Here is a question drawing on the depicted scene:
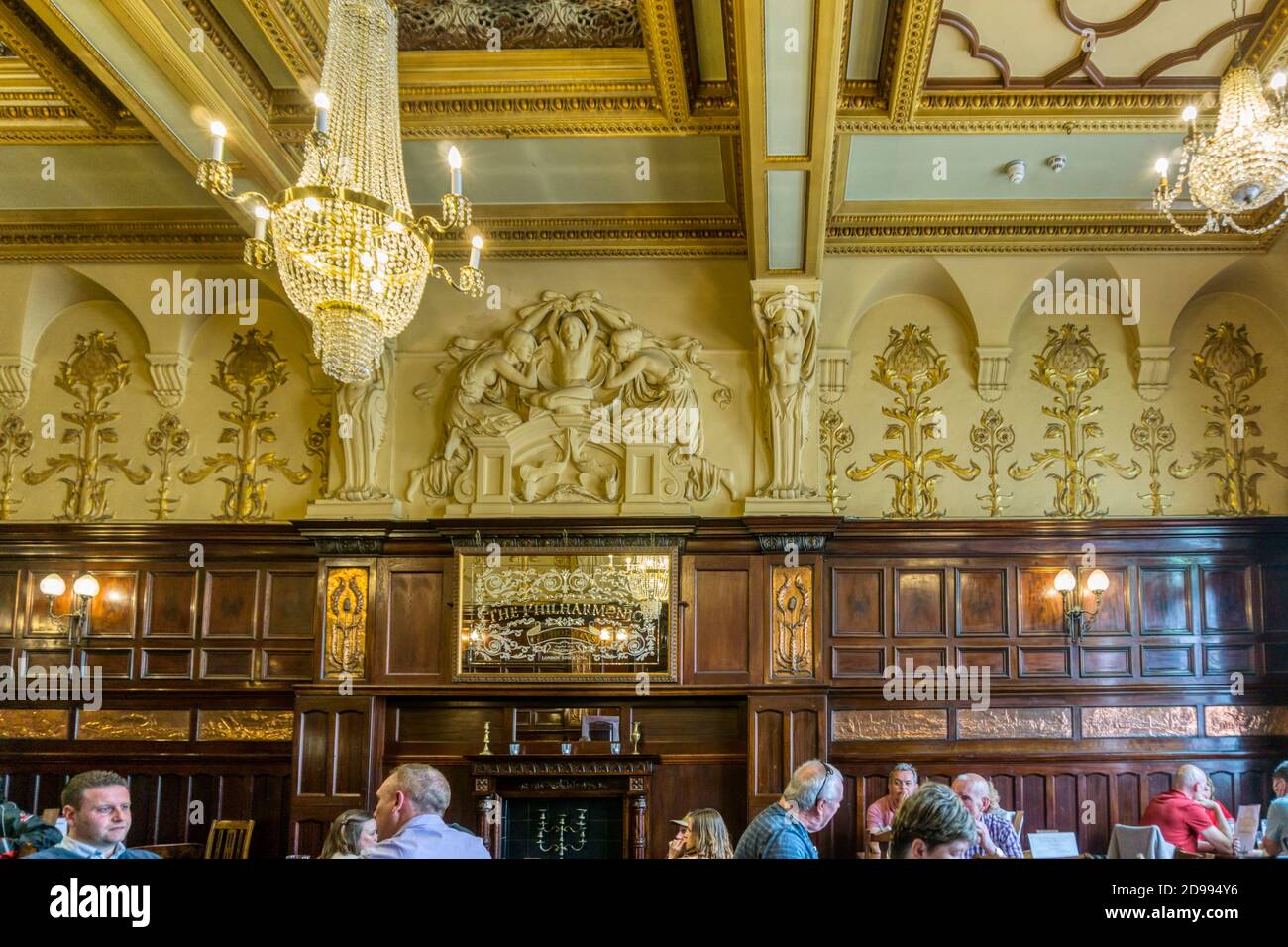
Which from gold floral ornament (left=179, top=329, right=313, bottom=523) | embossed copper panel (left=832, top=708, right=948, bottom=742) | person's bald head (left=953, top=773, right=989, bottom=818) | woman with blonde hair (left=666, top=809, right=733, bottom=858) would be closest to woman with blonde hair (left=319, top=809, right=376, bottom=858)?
woman with blonde hair (left=666, top=809, right=733, bottom=858)

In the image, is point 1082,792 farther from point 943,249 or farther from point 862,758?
point 943,249

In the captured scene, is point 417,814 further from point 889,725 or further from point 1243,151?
point 889,725

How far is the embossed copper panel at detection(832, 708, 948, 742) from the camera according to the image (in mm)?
8805

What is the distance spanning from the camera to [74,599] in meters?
9.38

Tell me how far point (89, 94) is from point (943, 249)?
671cm

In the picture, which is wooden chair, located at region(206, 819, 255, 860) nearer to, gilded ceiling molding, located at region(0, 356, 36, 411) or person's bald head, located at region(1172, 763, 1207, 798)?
gilded ceiling molding, located at region(0, 356, 36, 411)

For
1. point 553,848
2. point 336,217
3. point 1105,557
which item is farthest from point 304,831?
point 1105,557

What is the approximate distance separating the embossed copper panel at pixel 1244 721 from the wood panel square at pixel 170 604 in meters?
8.53

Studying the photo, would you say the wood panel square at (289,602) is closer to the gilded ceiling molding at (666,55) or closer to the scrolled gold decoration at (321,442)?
the scrolled gold decoration at (321,442)

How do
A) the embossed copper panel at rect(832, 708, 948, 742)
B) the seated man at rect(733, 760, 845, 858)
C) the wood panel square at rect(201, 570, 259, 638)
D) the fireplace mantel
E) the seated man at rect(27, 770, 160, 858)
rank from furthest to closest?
the wood panel square at rect(201, 570, 259, 638) < the embossed copper panel at rect(832, 708, 948, 742) < the fireplace mantel < the seated man at rect(733, 760, 845, 858) < the seated man at rect(27, 770, 160, 858)

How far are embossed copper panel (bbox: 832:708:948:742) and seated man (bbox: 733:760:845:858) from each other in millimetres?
4932

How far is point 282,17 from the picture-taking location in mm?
6570

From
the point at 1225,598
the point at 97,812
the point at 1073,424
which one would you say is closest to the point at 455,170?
the point at 97,812

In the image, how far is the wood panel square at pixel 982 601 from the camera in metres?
8.98
